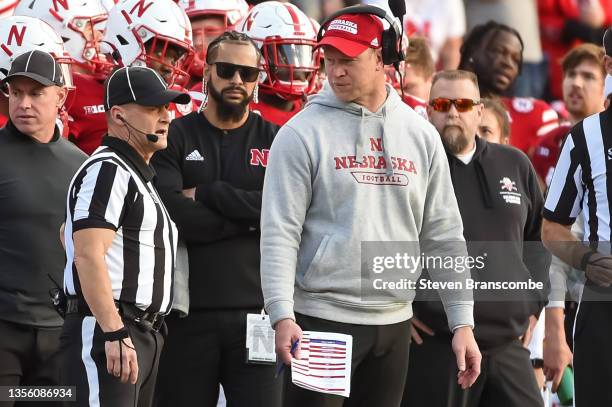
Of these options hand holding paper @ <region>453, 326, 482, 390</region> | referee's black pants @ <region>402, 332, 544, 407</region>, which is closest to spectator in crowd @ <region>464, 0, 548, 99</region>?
referee's black pants @ <region>402, 332, 544, 407</region>

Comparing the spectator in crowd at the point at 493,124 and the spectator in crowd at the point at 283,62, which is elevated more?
the spectator in crowd at the point at 283,62

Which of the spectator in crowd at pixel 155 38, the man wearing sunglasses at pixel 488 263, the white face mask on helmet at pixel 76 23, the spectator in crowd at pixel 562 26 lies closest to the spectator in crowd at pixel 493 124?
the man wearing sunglasses at pixel 488 263

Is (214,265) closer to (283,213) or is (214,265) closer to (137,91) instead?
(137,91)

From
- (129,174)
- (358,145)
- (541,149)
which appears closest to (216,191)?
(129,174)

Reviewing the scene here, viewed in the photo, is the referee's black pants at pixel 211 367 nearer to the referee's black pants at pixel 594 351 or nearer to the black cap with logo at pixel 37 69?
the black cap with logo at pixel 37 69

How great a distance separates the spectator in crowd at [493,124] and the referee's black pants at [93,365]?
3.02 m

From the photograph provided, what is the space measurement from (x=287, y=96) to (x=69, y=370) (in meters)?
2.61

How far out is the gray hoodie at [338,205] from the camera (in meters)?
5.48

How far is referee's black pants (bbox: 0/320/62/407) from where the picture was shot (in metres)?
6.89

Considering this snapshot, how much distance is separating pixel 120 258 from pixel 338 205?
0.98 metres

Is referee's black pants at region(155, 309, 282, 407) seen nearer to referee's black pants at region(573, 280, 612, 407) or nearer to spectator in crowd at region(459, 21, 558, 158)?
referee's black pants at region(573, 280, 612, 407)

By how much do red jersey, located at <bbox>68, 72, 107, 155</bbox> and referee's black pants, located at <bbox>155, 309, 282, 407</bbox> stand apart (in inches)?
59.9

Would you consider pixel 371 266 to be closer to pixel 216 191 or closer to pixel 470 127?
pixel 216 191

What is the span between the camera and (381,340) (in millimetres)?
5570
